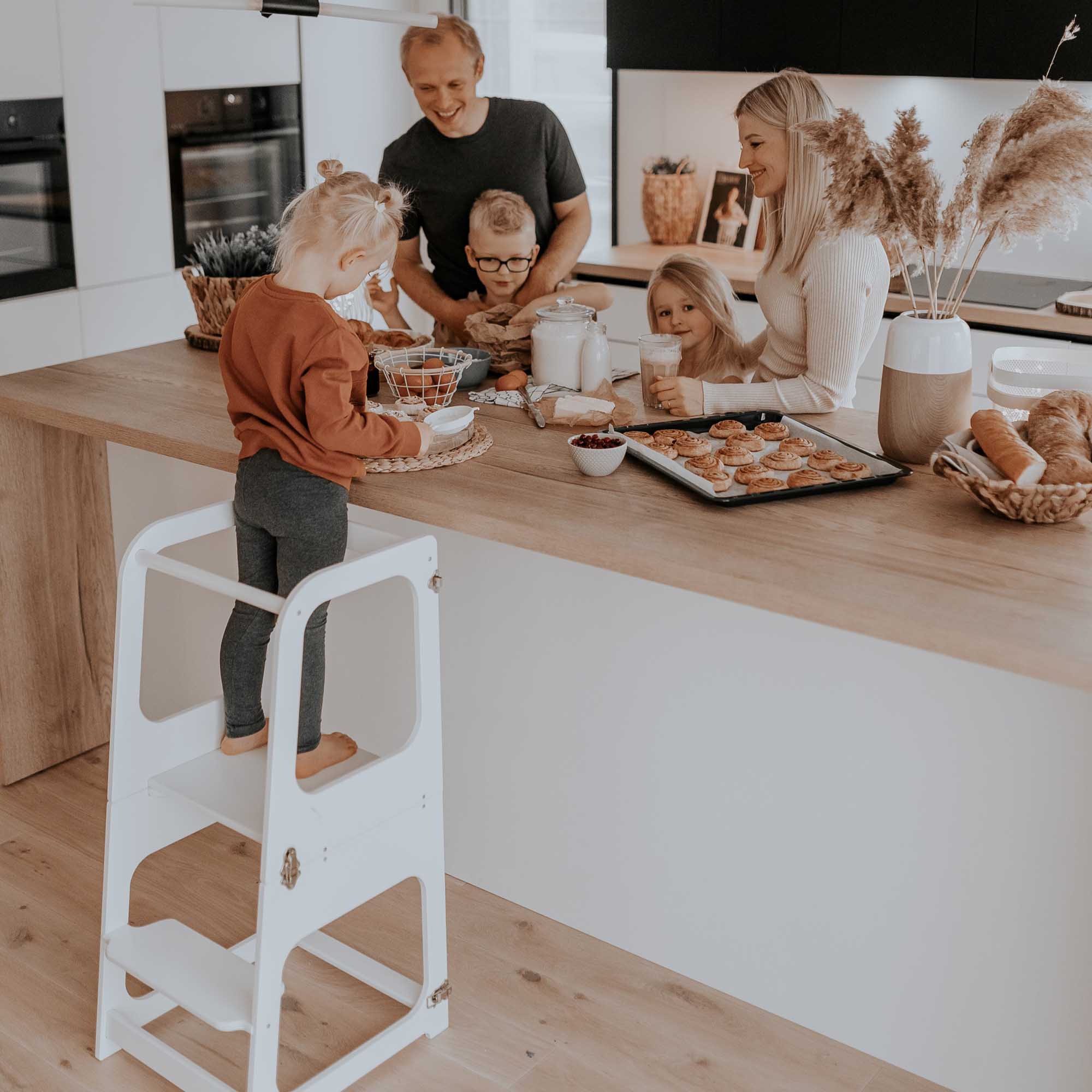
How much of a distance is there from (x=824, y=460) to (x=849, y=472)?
0.05 m

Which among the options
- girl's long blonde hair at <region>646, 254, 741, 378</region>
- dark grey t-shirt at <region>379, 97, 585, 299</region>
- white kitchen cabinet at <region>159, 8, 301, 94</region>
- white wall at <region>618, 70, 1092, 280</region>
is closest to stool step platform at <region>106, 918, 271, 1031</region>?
girl's long blonde hair at <region>646, 254, 741, 378</region>

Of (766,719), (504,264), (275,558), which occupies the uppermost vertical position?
(504,264)

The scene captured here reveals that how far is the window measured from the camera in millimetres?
4828

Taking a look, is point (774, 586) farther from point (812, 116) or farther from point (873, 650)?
point (812, 116)

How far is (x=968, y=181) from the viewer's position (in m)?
1.80

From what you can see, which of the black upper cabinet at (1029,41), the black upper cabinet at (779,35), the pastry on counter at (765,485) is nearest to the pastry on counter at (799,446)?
the pastry on counter at (765,485)

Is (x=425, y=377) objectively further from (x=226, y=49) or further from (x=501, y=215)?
(x=226, y=49)

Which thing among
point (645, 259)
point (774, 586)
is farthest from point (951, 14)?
point (774, 586)

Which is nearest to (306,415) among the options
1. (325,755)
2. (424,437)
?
(424,437)

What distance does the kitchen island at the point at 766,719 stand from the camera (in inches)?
66.9

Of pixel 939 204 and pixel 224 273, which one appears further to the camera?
pixel 224 273

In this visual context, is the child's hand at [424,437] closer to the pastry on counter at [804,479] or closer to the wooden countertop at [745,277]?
the pastry on counter at [804,479]

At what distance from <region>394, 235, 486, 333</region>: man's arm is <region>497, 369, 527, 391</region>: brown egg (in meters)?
0.35

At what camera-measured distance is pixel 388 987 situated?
2.19m
